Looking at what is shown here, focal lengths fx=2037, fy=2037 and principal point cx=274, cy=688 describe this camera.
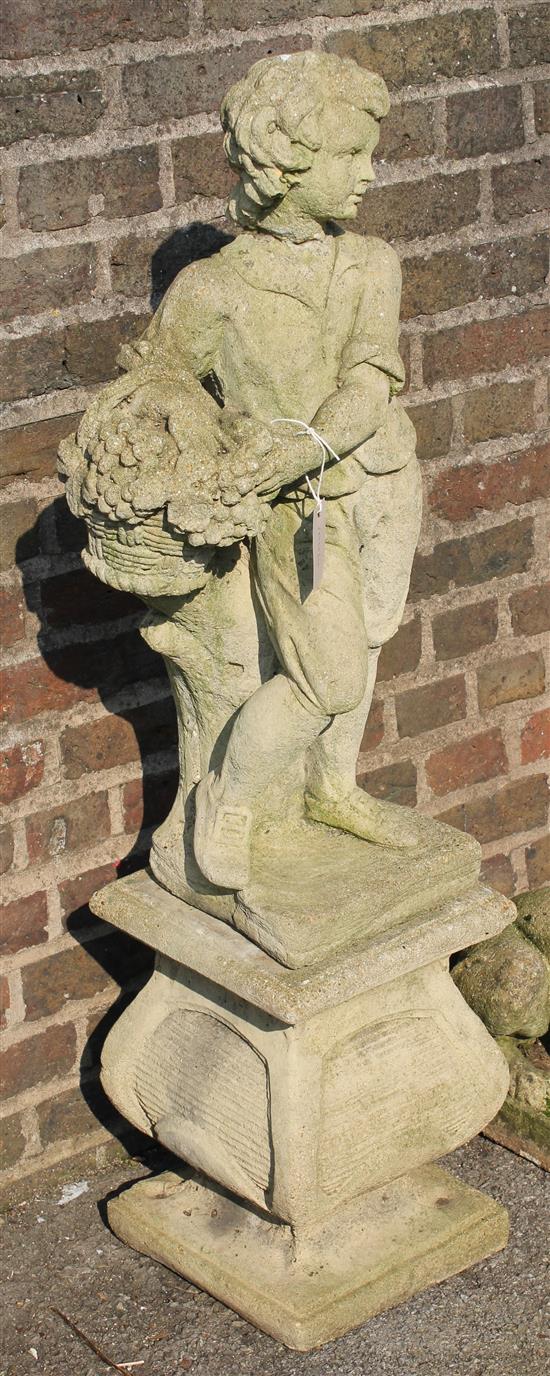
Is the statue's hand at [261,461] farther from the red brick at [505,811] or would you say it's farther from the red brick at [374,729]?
the red brick at [505,811]

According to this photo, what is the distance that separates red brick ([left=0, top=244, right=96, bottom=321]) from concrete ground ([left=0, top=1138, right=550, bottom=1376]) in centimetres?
164

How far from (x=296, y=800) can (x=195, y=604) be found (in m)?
0.45

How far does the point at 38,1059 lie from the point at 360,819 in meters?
0.83

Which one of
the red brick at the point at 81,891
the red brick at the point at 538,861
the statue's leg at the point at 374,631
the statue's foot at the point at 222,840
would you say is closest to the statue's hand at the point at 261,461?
the statue's leg at the point at 374,631

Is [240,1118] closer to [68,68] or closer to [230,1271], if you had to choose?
[230,1271]

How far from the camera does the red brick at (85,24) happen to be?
10.5 feet

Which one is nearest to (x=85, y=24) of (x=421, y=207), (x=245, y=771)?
(x=421, y=207)

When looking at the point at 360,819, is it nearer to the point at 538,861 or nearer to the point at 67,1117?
the point at 67,1117

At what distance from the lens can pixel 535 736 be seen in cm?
441

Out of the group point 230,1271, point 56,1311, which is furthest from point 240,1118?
point 56,1311

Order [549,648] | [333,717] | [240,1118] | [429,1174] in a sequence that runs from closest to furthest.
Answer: [333,717], [240,1118], [429,1174], [549,648]

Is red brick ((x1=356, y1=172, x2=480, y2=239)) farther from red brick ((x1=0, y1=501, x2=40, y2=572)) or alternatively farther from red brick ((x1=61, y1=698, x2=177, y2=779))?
red brick ((x1=61, y1=698, x2=177, y2=779))

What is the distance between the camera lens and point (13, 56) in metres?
3.21

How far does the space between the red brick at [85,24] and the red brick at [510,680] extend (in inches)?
58.8
